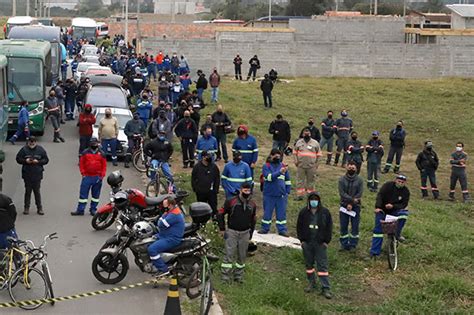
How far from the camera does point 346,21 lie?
60438 mm

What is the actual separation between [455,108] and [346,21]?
21.7 metres

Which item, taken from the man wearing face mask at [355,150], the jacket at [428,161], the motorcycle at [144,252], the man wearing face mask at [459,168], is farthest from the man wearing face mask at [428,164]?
the motorcycle at [144,252]

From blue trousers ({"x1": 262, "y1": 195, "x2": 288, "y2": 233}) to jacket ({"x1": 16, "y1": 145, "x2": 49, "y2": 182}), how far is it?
14.2 feet

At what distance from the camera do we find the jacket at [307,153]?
18.6 m

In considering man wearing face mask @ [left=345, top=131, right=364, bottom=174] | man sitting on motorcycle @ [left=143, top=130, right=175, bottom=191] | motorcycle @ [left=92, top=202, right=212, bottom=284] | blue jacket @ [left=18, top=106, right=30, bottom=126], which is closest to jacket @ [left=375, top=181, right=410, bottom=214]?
motorcycle @ [left=92, top=202, right=212, bottom=284]

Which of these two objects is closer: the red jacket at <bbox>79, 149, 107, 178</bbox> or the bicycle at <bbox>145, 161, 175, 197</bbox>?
the red jacket at <bbox>79, 149, 107, 178</bbox>

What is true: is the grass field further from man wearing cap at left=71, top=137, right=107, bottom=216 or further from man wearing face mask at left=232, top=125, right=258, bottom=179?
man wearing cap at left=71, top=137, right=107, bottom=216

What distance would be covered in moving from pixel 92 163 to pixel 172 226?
4649mm

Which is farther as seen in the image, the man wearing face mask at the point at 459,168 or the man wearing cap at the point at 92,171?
the man wearing face mask at the point at 459,168

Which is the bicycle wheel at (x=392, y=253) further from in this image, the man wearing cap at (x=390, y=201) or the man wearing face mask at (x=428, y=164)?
the man wearing face mask at (x=428, y=164)

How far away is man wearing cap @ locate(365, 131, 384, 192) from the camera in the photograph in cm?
2153

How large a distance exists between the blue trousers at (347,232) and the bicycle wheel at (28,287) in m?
5.93

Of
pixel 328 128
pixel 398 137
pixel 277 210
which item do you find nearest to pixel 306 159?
pixel 277 210

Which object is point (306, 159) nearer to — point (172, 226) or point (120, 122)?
point (120, 122)
